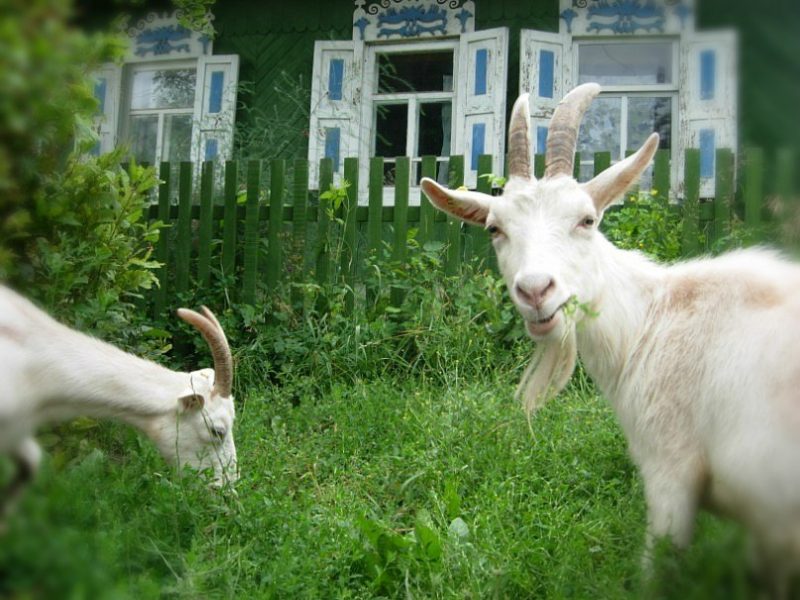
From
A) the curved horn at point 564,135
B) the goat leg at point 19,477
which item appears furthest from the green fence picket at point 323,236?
the goat leg at point 19,477

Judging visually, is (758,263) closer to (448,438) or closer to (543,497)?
(543,497)

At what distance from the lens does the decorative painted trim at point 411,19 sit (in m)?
10.8

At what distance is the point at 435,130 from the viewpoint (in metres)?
10.9

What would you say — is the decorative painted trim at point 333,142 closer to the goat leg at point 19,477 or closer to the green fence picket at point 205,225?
the green fence picket at point 205,225

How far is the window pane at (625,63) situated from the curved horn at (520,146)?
7118 millimetres

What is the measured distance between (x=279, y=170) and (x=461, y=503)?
4630 millimetres

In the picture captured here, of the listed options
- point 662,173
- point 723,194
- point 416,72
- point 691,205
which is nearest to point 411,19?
point 416,72

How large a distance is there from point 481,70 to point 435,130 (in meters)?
0.99

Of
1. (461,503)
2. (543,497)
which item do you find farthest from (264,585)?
(543,497)

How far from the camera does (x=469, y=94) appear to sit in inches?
411

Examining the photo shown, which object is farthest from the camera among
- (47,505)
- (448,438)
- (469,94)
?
(469,94)

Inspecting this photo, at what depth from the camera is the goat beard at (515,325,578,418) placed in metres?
3.44

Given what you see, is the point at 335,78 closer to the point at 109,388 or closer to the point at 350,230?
the point at 350,230

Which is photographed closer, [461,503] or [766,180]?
[766,180]
